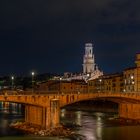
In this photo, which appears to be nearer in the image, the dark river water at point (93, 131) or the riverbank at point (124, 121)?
the dark river water at point (93, 131)

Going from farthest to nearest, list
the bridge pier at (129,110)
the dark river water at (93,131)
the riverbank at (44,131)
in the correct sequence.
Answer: the bridge pier at (129,110)
the riverbank at (44,131)
the dark river water at (93,131)

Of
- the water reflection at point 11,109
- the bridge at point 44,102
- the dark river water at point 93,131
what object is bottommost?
the dark river water at point 93,131

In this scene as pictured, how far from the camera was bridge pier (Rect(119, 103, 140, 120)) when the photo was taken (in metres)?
90.0

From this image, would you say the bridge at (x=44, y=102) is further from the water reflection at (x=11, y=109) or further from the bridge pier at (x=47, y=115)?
the water reflection at (x=11, y=109)

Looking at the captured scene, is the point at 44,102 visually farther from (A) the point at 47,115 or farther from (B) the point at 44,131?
(B) the point at 44,131

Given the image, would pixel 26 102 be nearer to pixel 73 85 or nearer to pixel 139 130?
pixel 139 130

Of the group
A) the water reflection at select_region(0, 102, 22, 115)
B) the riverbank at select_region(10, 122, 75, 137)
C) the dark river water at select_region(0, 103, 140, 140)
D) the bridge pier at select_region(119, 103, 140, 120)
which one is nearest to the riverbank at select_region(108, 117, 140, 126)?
the dark river water at select_region(0, 103, 140, 140)

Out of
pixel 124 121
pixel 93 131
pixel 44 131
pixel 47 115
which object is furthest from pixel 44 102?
pixel 124 121

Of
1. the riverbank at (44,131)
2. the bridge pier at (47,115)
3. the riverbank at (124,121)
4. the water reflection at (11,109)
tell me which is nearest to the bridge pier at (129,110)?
the riverbank at (124,121)

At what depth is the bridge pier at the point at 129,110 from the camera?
90.0 m

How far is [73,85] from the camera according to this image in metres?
163

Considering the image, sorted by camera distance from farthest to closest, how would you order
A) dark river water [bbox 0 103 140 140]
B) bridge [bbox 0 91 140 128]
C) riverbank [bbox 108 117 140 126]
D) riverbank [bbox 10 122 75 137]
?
1. riverbank [bbox 108 117 140 126]
2. bridge [bbox 0 91 140 128]
3. riverbank [bbox 10 122 75 137]
4. dark river water [bbox 0 103 140 140]

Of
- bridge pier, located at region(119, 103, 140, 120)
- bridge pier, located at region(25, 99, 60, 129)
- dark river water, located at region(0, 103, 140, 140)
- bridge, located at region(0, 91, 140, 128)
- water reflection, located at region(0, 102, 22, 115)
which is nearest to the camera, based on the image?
dark river water, located at region(0, 103, 140, 140)

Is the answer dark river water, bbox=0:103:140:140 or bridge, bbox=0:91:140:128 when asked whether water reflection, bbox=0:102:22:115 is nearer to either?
dark river water, bbox=0:103:140:140
